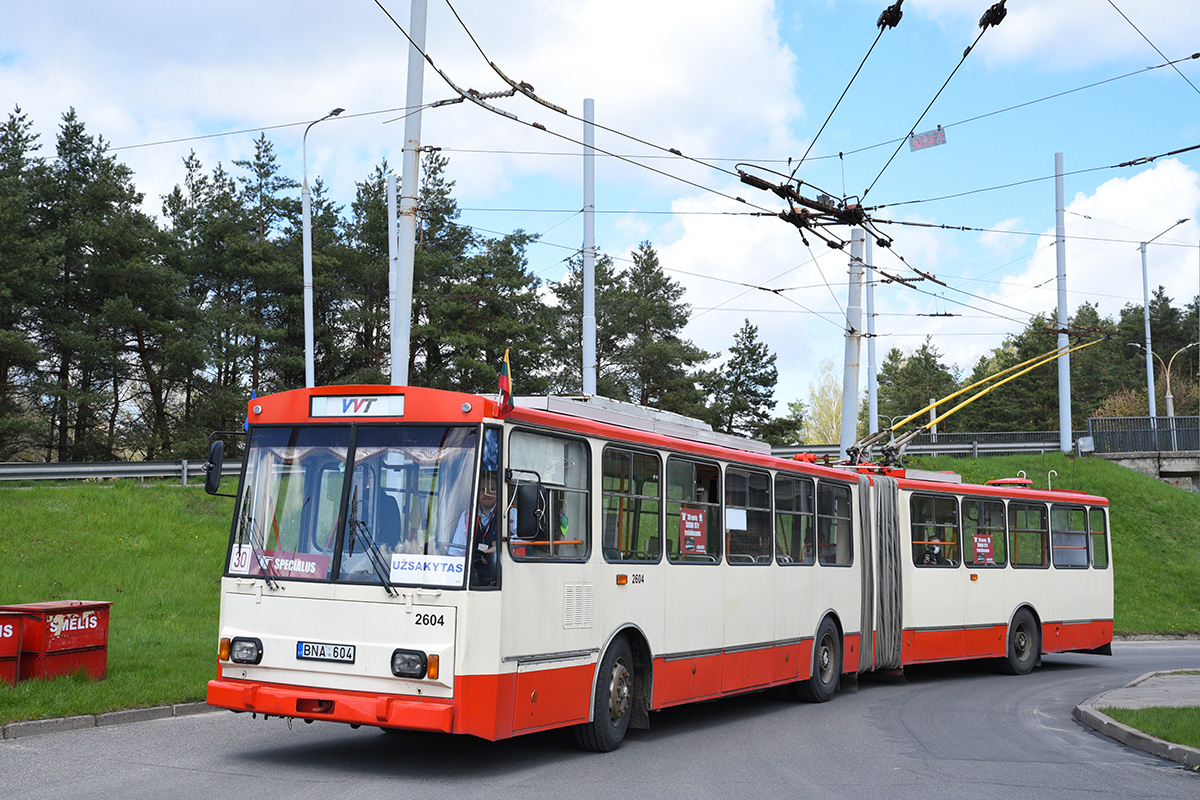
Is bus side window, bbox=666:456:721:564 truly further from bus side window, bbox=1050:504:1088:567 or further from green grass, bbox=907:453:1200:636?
green grass, bbox=907:453:1200:636

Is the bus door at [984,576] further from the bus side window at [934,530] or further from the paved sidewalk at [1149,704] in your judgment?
the paved sidewalk at [1149,704]

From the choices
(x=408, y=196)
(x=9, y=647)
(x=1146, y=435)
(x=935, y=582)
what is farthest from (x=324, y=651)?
(x=1146, y=435)

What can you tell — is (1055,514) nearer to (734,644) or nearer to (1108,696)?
(1108,696)

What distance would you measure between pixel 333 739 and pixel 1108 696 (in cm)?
975

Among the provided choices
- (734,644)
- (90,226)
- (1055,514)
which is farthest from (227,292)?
(734,644)

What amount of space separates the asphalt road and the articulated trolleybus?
48 centimetres

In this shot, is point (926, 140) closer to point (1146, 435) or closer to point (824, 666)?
point (824, 666)

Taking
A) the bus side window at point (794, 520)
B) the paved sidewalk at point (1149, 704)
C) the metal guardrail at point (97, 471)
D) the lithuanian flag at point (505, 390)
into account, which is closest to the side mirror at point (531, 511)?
the lithuanian flag at point (505, 390)

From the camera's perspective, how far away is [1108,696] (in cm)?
1446

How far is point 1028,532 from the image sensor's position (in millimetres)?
19250

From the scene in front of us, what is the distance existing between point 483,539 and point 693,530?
354cm

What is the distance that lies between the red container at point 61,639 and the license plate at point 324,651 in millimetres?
4083

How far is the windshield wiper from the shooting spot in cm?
857

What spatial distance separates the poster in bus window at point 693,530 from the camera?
11.4m
